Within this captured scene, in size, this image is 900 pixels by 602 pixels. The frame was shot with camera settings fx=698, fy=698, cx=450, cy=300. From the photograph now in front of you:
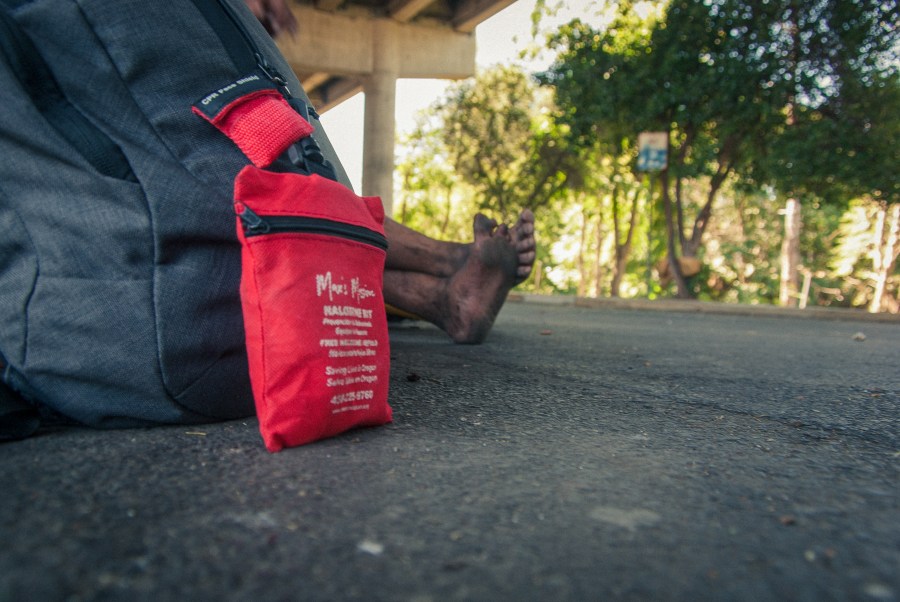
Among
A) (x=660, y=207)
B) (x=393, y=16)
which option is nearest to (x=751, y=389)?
(x=393, y=16)

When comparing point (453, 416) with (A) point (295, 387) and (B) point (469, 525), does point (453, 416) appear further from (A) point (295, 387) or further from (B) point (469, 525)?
(B) point (469, 525)

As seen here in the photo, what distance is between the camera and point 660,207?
15.6 metres

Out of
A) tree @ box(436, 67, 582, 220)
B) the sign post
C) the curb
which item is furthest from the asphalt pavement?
tree @ box(436, 67, 582, 220)

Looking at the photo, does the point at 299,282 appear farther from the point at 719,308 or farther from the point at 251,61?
the point at 719,308

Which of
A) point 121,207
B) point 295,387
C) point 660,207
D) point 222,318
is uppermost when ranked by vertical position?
point 660,207

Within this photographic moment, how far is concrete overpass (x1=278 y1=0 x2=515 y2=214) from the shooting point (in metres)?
10.2

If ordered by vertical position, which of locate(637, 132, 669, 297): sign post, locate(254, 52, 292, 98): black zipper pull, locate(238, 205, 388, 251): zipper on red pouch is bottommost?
locate(238, 205, 388, 251): zipper on red pouch

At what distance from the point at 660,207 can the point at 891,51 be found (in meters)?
6.16

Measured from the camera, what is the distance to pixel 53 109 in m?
1.25

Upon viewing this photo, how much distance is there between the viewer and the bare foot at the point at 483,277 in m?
2.60

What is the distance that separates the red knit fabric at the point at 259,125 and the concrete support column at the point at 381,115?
A: 9.59m

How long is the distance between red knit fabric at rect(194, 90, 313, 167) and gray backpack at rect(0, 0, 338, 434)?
0.05 meters

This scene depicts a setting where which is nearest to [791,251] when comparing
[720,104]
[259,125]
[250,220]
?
[720,104]

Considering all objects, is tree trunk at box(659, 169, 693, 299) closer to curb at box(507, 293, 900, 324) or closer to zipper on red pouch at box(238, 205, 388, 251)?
curb at box(507, 293, 900, 324)
